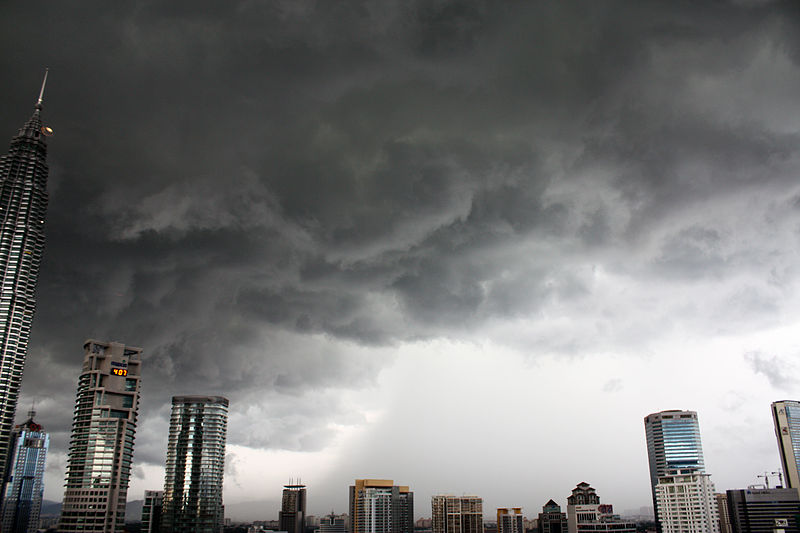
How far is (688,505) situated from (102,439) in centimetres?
15993

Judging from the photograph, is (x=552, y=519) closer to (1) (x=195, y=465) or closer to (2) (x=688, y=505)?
(2) (x=688, y=505)

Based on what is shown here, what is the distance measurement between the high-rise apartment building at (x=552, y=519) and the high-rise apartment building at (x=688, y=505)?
91.8ft

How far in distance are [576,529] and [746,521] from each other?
2807 inches

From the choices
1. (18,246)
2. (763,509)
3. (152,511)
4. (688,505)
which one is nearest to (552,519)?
(688,505)

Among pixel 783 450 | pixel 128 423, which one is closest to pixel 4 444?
pixel 128 423

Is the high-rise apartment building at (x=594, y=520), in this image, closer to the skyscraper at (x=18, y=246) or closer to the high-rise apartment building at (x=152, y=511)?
the high-rise apartment building at (x=152, y=511)

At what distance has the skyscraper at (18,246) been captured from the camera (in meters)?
162

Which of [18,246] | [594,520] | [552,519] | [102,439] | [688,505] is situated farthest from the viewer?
[552,519]

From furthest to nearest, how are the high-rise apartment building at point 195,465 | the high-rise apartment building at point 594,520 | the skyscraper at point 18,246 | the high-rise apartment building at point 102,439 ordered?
the high-rise apartment building at point 195,465 < the skyscraper at point 18,246 < the high-rise apartment building at point 102,439 < the high-rise apartment building at point 594,520

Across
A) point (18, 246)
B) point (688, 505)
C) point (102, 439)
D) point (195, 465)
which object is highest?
point (18, 246)

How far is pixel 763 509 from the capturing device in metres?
175

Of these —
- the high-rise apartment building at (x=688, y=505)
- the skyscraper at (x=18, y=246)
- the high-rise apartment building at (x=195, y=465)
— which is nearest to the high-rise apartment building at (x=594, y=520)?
the high-rise apartment building at (x=688, y=505)

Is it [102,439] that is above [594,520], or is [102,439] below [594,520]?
above

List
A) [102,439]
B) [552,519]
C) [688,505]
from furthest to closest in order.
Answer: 1. [552,519]
2. [688,505]
3. [102,439]
